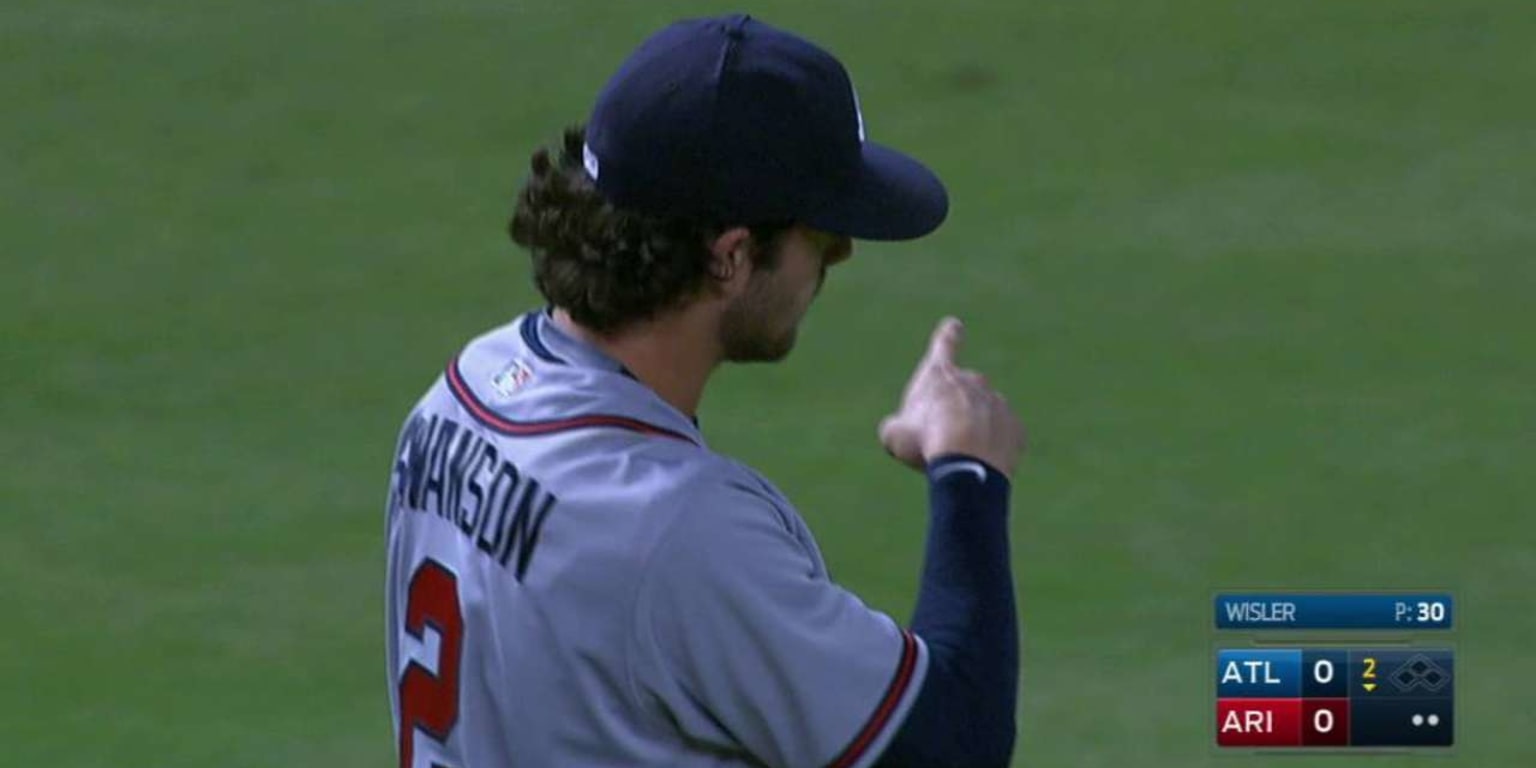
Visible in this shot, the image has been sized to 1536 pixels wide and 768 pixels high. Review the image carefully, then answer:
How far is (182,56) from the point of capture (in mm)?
9164

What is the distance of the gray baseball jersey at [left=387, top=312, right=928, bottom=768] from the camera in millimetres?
2521

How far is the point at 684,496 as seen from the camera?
2.53 m

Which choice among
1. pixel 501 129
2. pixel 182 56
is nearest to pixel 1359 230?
pixel 501 129

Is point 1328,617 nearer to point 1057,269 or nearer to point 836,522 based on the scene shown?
point 836,522

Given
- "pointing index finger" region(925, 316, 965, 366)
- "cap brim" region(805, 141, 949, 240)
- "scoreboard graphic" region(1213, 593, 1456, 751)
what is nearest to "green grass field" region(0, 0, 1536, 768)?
"scoreboard graphic" region(1213, 593, 1456, 751)

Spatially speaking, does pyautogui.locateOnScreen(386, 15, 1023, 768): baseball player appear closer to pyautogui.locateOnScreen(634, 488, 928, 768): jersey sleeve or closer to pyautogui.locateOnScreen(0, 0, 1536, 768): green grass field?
pyautogui.locateOnScreen(634, 488, 928, 768): jersey sleeve

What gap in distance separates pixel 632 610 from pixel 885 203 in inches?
18.5

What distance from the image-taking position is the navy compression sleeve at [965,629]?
2547 mm

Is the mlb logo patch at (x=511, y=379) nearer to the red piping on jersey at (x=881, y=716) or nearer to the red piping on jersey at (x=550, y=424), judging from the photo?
the red piping on jersey at (x=550, y=424)

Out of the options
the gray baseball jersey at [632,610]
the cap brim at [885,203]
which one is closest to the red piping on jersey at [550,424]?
the gray baseball jersey at [632,610]

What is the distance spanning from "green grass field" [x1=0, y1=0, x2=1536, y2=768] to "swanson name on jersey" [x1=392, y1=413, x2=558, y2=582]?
110 inches

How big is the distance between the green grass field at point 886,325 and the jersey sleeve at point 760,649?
300 cm

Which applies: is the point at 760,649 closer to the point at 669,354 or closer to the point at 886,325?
the point at 669,354

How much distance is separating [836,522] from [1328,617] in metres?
1.12
